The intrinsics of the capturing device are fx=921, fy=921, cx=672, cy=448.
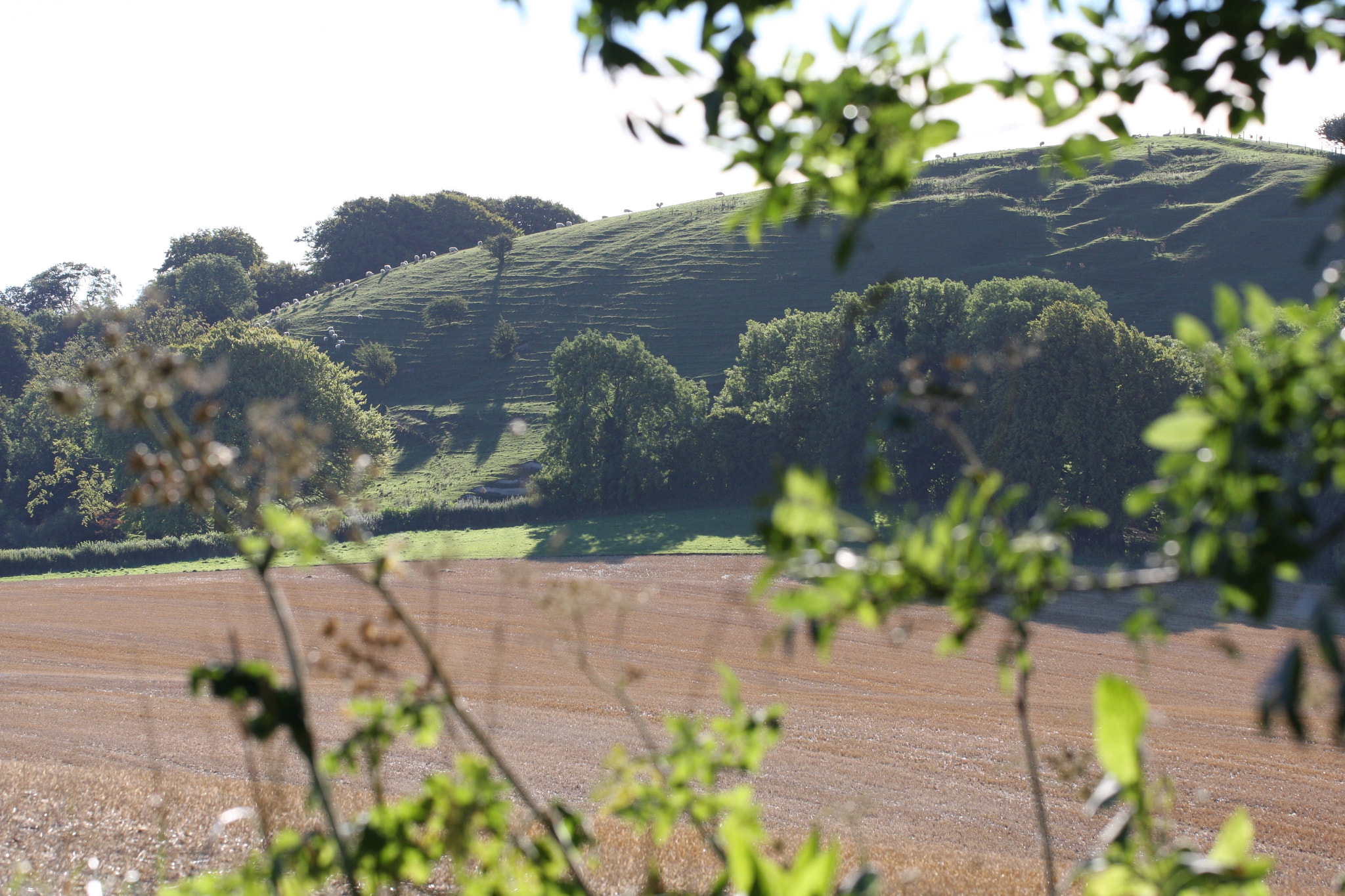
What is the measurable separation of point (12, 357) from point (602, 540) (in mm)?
68840

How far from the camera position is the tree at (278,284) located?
333 feet

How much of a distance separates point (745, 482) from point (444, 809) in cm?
4936

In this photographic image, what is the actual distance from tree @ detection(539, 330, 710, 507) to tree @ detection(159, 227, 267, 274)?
71793 millimetres

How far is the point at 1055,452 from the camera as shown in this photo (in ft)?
121

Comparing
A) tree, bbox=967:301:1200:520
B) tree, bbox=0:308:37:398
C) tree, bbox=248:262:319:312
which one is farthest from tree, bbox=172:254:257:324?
tree, bbox=967:301:1200:520

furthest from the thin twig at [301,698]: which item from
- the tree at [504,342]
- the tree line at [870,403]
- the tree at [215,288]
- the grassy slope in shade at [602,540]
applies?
the tree at [215,288]

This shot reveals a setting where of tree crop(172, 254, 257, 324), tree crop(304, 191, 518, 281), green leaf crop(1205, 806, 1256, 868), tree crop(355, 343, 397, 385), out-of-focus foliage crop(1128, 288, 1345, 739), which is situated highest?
tree crop(304, 191, 518, 281)

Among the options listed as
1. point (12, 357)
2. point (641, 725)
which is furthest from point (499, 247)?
point (641, 725)

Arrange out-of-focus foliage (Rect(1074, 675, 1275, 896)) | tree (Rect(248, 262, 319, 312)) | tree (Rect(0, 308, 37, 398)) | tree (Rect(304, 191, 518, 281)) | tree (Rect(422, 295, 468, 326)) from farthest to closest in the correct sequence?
tree (Rect(304, 191, 518, 281)) < tree (Rect(248, 262, 319, 312)) < tree (Rect(0, 308, 37, 398)) < tree (Rect(422, 295, 468, 326)) < out-of-focus foliage (Rect(1074, 675, 1275, 896))

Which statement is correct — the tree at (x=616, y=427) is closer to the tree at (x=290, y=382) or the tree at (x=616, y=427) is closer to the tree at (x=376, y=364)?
the tree at (x=290, y=382)

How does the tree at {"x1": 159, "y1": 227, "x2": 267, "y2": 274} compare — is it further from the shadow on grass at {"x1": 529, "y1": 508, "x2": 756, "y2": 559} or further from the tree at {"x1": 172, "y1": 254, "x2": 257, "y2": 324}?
the shadow on grass at {"x1": 529, "y1": 508, "x2": 756, "y2": 559}

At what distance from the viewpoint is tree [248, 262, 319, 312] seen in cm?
10150

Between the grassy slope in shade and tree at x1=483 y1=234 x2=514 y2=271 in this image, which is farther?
tree at x1=483 y1=234 x2=514 y2=271

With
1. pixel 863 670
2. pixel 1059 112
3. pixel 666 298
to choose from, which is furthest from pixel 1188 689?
pixel 666 298
